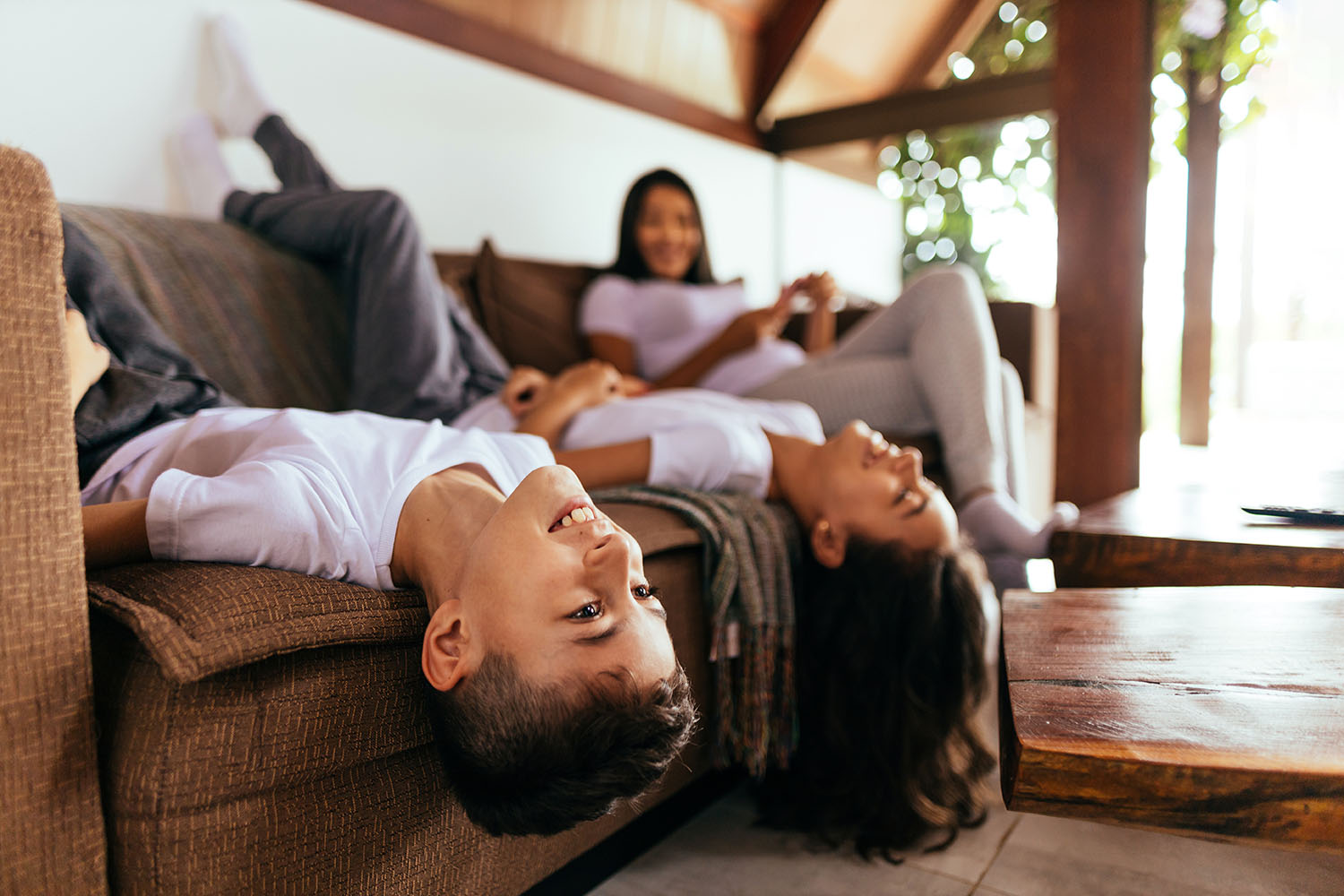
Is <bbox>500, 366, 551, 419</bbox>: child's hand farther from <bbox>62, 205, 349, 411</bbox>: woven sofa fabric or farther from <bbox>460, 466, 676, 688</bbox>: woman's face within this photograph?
<bbox>460, 466, 676, 688</bbox>: woman's face

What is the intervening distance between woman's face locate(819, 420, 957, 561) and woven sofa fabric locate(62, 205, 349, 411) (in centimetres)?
97

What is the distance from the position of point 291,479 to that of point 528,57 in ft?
7.54

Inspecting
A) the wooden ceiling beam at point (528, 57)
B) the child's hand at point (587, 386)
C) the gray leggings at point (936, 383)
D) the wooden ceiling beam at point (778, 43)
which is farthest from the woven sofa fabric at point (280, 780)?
the wooden ceiling beam at point (778, 43)

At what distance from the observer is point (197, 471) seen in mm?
1009

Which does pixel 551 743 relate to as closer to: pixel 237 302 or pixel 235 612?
pixel 235 612

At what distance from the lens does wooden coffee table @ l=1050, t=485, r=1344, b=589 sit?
1.07 metres

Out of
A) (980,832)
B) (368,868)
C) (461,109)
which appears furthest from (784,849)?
(461,109)

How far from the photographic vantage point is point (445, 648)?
77cm

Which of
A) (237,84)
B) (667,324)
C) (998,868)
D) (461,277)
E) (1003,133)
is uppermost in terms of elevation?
(1003,133)

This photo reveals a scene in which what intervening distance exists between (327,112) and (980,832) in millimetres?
2145

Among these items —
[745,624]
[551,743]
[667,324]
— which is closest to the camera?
[551,743]

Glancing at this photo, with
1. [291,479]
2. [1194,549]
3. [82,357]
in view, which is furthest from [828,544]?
[82,357]

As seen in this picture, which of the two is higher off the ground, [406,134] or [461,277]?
[406,134]

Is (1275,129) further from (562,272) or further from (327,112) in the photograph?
(327,112)
